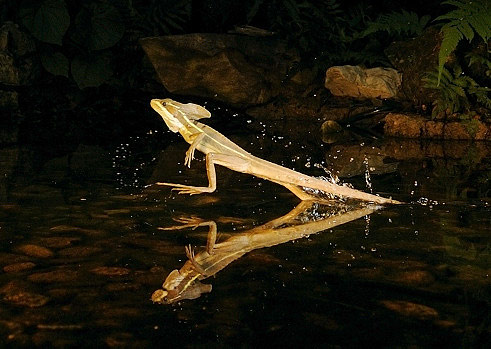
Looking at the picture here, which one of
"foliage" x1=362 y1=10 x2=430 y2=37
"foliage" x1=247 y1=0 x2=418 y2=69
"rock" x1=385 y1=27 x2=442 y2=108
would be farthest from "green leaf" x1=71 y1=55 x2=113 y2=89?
"rock" x1=385 y1=27 x2=442 y2=108

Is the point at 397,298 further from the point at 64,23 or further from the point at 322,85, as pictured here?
the point at 64,23

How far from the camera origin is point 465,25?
7738 mm

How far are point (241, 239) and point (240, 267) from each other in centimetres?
50

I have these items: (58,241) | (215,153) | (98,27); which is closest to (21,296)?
(58,241)

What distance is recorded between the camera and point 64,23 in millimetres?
10117

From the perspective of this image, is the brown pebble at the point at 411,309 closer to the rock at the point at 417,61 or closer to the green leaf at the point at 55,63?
the rock at the point at 417,61

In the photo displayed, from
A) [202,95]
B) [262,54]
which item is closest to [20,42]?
[202,95]

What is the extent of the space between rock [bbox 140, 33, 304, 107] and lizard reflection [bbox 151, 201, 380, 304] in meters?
5.57

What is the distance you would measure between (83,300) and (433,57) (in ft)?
23.9

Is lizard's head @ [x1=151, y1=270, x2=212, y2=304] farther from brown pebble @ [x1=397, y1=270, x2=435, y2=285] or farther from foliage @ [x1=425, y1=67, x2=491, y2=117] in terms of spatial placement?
foliage @ [x1=425, y1=67, x2=491, y2=117]

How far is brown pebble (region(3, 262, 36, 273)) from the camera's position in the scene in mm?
3012

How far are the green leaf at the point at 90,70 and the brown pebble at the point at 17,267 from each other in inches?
295

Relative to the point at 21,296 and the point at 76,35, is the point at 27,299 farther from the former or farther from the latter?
the point at 76,35

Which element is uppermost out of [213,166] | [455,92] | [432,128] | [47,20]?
[47,20]
